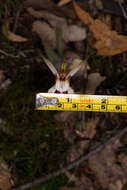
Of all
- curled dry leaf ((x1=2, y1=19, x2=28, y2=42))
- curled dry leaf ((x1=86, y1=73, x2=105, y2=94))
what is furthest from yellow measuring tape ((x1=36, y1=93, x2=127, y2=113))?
curled dry leaf ((x1=2, y1=19, x2=28, y2=42))

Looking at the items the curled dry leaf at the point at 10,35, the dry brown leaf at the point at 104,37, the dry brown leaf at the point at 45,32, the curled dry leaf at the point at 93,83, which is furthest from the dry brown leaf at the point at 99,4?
the curled dry leaf at the point at 10,35

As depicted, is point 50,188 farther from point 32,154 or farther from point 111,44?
point 111,44

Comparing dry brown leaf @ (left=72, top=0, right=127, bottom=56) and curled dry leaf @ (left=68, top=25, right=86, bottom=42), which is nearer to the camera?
dry brown leaf @ (left=72, top=0, right=127, bottom=56)

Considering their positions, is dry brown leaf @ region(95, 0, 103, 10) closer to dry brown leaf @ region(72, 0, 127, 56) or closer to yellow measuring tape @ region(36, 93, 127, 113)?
dry brown leaf @ region(72, 0, 127, 56)

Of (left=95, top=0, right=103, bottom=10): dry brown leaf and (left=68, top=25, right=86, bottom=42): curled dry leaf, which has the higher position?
(left=95, top=0, right=103, bottom=10): dry brown leaf

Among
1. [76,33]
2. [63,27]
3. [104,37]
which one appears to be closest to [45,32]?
[63,27]

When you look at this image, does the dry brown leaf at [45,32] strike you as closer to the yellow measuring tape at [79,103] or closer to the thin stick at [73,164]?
the yellow measuring tape at [79,103]

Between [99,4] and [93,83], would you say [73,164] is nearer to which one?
[93,83]
